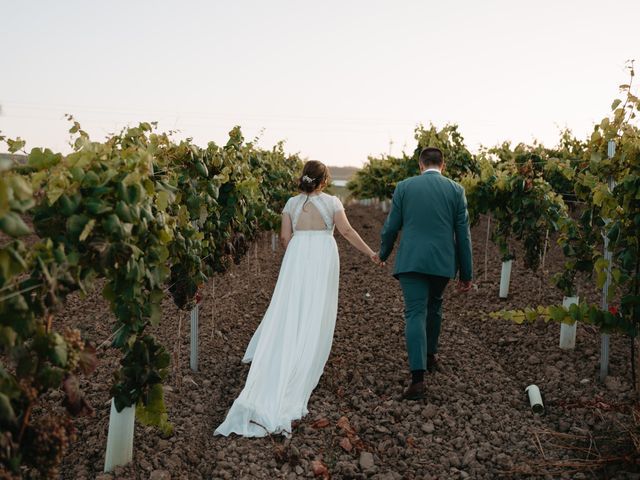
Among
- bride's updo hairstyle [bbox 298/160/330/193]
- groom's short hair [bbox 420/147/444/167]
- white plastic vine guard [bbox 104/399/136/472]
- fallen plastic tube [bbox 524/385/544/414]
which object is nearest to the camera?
white plastic vine guard [bbox 104/399/136/472]

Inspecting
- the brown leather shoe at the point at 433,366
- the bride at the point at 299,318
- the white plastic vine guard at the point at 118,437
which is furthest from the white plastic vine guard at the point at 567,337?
the white plastic vine guard at the point at 118,437

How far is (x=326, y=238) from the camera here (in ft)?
15.8

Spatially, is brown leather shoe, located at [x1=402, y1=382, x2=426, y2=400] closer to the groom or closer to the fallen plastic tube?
the groom

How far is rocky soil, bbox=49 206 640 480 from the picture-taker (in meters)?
3.43

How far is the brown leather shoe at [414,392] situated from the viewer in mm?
4336

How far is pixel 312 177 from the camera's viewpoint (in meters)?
4.72

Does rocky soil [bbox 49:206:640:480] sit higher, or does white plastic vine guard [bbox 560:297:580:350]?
white plastic vine guard [bbox 560:297:580:350]

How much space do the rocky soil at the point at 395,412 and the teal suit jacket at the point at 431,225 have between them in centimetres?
94

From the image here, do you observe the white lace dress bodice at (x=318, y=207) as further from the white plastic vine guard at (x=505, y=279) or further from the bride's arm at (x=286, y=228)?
the white plastic vine guard at (x=505, y=279)

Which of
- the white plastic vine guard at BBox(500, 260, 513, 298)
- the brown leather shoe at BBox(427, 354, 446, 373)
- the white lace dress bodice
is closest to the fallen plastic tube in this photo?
the brown leather shoe at BBox(427, 354, 446, 373)

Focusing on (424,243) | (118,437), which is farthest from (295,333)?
(118,437)

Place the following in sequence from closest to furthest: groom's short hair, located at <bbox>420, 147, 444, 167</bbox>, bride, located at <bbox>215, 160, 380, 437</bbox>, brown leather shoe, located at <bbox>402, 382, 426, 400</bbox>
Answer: bride, located at <bbox>215, 160, 380, 437</bbox> < brown leather shoe, located at <bbox>402, 382, 426, 400</bbox> < groom's short hair, located at <bbox>420, 147, 444, 167</bbox>

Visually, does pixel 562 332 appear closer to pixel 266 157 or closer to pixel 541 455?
pixel 541 455

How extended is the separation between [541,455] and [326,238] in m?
2.16
